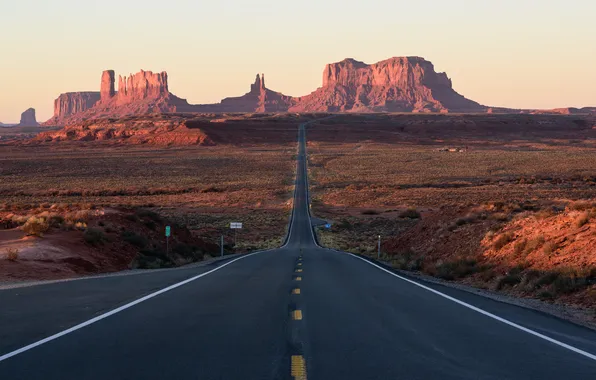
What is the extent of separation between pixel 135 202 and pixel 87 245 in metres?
49.7

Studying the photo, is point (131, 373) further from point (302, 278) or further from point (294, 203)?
point (294, 203)

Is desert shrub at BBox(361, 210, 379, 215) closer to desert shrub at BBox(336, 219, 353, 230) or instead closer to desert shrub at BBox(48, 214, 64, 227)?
desert shrub at BBox(336, 219, 353, 230)

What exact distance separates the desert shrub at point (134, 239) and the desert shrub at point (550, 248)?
1704 centimetres

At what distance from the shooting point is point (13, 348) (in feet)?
25.2

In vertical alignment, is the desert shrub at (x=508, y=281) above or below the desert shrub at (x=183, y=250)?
above

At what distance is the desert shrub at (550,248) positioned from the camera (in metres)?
16.8

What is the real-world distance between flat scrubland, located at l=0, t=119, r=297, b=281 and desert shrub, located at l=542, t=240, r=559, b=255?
46.0 feet

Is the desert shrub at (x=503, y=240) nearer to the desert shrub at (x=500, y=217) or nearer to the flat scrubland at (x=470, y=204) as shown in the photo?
the flat scrubland at (x=470, y=204)

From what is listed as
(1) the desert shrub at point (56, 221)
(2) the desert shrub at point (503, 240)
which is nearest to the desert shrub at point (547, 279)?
(2) the desert shrub at point (503, 240)

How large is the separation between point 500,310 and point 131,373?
24.2ft

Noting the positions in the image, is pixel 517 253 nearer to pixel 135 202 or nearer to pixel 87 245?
pixel 87 245

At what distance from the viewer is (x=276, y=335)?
8.88 metres

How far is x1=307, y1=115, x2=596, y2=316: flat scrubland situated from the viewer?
657 inches

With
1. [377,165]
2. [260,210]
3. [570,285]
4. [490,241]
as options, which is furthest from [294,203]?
[570,285]
